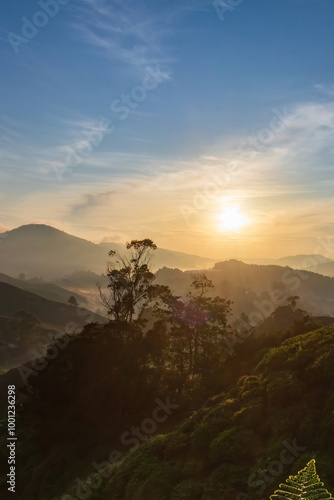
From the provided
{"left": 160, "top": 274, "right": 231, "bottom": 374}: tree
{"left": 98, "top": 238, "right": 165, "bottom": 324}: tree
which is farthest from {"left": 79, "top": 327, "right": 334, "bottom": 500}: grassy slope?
{"left": 98, "top": 238, "right": 165, "bottom": 324}: tree

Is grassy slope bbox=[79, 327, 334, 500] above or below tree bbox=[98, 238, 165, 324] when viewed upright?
below

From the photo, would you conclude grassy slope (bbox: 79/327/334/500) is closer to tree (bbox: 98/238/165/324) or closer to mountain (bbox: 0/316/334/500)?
mountain (bbox: 0/316/334/500)

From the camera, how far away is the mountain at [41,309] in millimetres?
175625

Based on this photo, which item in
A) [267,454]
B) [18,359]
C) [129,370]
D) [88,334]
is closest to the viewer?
[267,454]

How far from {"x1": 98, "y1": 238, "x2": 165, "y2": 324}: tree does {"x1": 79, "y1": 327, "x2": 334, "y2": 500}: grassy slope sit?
2423 cm

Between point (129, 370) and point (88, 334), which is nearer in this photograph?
point (129, 370)

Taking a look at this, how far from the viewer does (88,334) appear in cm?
3206

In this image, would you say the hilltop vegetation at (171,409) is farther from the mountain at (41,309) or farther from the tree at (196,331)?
the mountain at (41,309)

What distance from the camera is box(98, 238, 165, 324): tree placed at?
40.8 m

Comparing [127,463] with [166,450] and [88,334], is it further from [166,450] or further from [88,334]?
[88,334]

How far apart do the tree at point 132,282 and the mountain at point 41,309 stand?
134825 mm

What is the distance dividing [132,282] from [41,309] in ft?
512

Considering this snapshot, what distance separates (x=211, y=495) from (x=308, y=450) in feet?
10.8

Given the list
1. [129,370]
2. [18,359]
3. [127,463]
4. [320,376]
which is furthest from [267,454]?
[18,359]
